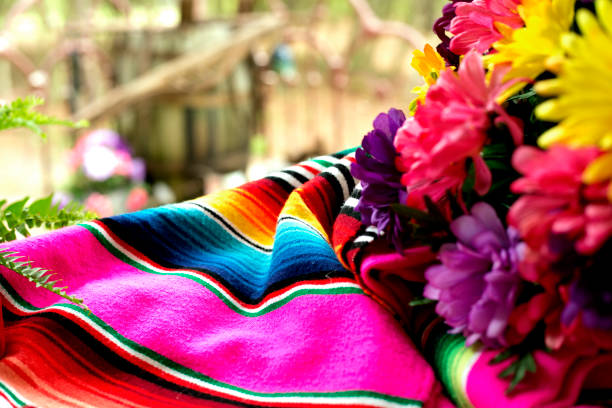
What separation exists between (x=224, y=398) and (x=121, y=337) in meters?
0.09

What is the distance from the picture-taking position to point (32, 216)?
53cm

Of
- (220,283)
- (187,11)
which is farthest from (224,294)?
(187,11)

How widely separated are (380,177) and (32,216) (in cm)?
33

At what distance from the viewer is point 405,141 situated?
0.34 m

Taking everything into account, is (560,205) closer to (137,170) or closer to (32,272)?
(32,272)

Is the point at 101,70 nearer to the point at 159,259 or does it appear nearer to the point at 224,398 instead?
the point at 159,259

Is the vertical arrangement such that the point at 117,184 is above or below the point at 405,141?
below

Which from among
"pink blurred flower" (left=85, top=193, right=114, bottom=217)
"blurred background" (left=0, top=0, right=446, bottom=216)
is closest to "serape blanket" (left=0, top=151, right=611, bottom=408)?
"blurred background" (left=0, top=0, right=446, bottom=216)

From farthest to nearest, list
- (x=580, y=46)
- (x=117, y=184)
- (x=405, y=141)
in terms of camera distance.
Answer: (x=117, y=184) → (x=405, y=141) → (x=580, y=46)

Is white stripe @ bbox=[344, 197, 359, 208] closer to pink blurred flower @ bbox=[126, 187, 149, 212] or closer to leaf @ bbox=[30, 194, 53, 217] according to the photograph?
leaf @ bbox=[30, 194, 53, 217]

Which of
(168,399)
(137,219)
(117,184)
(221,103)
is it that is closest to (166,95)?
(221,103)

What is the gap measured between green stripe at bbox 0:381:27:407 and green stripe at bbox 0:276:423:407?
6cm

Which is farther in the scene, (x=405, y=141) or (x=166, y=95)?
(x=166, y=95)

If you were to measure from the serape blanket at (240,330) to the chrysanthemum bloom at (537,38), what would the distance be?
137mm
